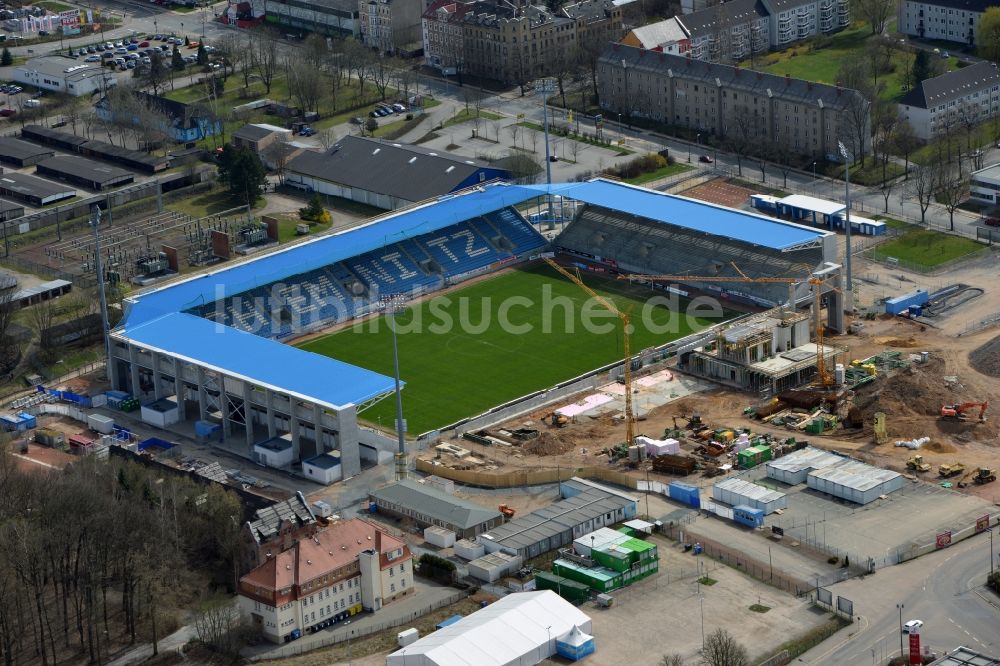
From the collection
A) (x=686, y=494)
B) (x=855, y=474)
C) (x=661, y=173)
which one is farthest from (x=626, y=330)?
(x=661, y=173)

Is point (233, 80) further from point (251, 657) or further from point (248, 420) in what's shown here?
point (251, 657)

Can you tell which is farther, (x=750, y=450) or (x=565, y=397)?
(x=565, y=397)

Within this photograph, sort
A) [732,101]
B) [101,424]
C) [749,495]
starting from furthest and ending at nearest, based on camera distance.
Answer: [732,101]
[101,424]
[749,495]

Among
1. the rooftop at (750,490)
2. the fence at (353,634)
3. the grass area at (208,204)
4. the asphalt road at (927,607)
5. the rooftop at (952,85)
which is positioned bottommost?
the fence at (353,634)

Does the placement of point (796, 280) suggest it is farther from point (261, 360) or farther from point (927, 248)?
point (261, 360)

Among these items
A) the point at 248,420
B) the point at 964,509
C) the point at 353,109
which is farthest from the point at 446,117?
the point at 964,509

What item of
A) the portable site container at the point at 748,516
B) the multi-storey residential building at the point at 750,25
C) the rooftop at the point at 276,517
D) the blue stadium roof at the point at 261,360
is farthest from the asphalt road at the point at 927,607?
the multi-storey residential building at the point at 750,25

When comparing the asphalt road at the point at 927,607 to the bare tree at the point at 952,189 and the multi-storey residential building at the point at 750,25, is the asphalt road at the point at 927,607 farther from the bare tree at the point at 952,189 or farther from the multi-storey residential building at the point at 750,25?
the multi-storey residential building at the point at 750,25
